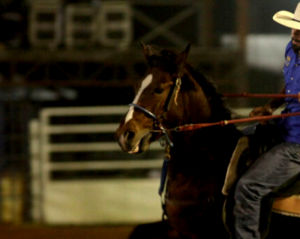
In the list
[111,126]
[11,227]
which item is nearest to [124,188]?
[111,126]

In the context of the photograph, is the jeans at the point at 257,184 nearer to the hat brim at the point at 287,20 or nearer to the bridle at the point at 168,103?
the bridle at the point at 168,103

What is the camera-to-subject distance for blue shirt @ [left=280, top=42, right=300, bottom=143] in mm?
3781

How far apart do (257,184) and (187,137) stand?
57 centimetres

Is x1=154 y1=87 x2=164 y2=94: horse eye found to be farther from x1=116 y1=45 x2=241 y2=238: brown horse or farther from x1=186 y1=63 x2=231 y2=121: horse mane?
x1=186 y1=63 x2=231 y2=121: horse mane

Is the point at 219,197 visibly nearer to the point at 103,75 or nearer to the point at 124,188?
the point at 124,188

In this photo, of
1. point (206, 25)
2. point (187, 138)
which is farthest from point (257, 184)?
point (206, 25)

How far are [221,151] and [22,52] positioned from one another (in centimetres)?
484

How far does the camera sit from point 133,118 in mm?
3594

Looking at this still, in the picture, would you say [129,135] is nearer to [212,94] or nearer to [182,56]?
[182,56]

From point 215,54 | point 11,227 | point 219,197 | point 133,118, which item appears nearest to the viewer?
point 133,118

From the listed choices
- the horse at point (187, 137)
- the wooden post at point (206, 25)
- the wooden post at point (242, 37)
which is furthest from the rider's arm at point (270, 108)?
the wooden post at point (206, 25)

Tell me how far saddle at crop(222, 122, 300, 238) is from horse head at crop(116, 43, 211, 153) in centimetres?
34

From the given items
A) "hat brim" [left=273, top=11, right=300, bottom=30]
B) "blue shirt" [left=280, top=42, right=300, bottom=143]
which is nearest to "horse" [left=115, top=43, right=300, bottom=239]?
"blue shirt" [left=280, top=42, right=300, bottom=143]

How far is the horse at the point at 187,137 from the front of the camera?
145 inches
